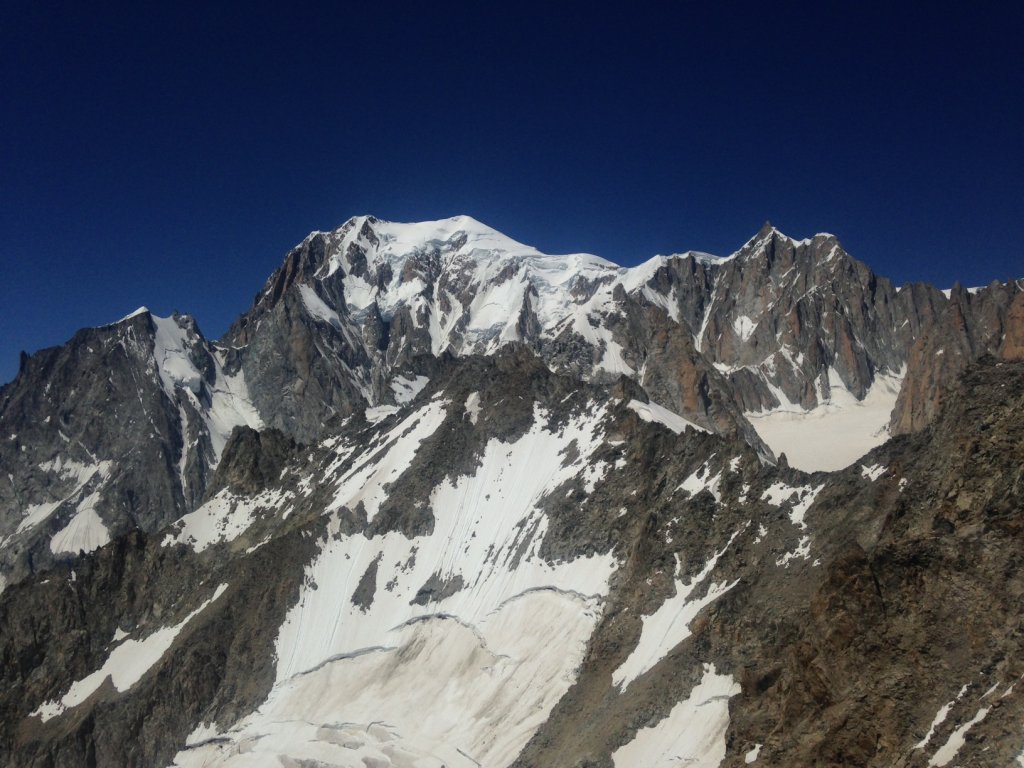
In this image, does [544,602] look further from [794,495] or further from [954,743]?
[954,743]

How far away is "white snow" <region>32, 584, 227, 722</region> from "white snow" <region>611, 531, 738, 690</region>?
158 ft

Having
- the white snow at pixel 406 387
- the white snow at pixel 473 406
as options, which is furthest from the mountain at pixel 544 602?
the white snow at pixel 406 387

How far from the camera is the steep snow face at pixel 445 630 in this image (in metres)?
68.8

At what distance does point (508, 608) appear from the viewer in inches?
3031

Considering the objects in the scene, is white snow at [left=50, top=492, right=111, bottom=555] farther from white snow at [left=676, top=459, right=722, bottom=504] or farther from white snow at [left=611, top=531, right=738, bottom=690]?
white snow at [left=611, top=531, right=738, bottom=690]

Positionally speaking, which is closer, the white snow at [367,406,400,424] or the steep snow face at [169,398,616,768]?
the steep snow face at [169,398,616,768]

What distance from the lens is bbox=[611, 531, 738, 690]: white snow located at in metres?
59.1

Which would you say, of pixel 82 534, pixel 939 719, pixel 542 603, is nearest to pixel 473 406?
pixel 542 603

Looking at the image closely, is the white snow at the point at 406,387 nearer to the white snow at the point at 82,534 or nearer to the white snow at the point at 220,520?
the white snow at the point at 220,520

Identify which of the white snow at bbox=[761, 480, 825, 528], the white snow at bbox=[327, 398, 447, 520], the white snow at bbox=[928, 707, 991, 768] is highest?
the white snow at bbox=[327, 398, 447, 520]

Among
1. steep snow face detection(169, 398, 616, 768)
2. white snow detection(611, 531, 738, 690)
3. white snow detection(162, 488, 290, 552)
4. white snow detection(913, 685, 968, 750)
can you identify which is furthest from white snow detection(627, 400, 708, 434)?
white snow detection(913, 685, 968, 750)

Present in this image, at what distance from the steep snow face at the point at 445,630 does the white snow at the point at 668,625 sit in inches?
272

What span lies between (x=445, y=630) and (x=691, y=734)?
33219 mm

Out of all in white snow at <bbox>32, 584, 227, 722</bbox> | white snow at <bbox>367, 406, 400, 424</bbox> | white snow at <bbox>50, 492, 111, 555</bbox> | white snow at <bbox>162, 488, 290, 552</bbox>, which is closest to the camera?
white snow at <bbox>32, 584, 227, 722</bbox>
